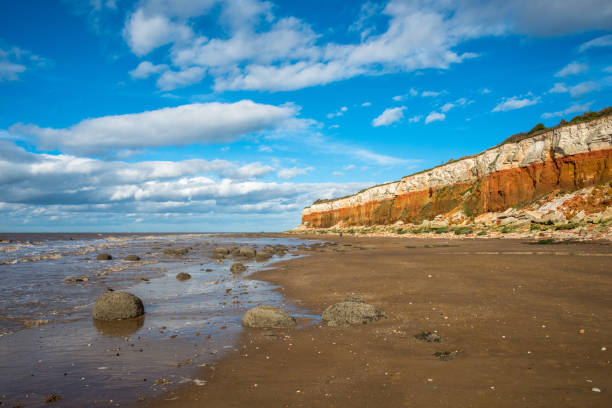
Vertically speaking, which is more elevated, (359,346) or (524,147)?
(524,147)

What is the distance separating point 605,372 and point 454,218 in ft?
161

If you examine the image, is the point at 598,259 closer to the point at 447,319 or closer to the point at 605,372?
the point at 447,319

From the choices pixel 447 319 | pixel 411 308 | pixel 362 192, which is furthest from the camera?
pixel 362 192

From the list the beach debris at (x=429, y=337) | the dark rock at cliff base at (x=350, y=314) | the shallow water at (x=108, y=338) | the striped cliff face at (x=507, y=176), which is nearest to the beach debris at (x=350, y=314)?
the dark rock at cliff base at (x=350, y=314)

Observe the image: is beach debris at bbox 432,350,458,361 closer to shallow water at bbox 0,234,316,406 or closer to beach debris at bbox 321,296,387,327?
beach debris at bbox 321,296,387,327

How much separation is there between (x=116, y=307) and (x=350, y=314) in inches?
286

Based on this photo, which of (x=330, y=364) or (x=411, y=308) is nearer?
(x=330, y=364)

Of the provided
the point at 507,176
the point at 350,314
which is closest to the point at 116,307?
the point at 350,314

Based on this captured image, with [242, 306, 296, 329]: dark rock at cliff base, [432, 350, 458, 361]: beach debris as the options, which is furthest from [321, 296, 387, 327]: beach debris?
[432, 350, 458, 361]: beach debris

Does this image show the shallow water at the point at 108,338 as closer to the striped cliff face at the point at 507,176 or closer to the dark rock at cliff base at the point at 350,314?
the dark rock at cliff base at the point at 350,314

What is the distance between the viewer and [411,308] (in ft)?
32.3

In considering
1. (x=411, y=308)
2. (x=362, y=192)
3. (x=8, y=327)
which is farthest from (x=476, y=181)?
(x=8, y=327)

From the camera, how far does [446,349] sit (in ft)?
21.7

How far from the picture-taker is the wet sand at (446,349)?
4785 mm
